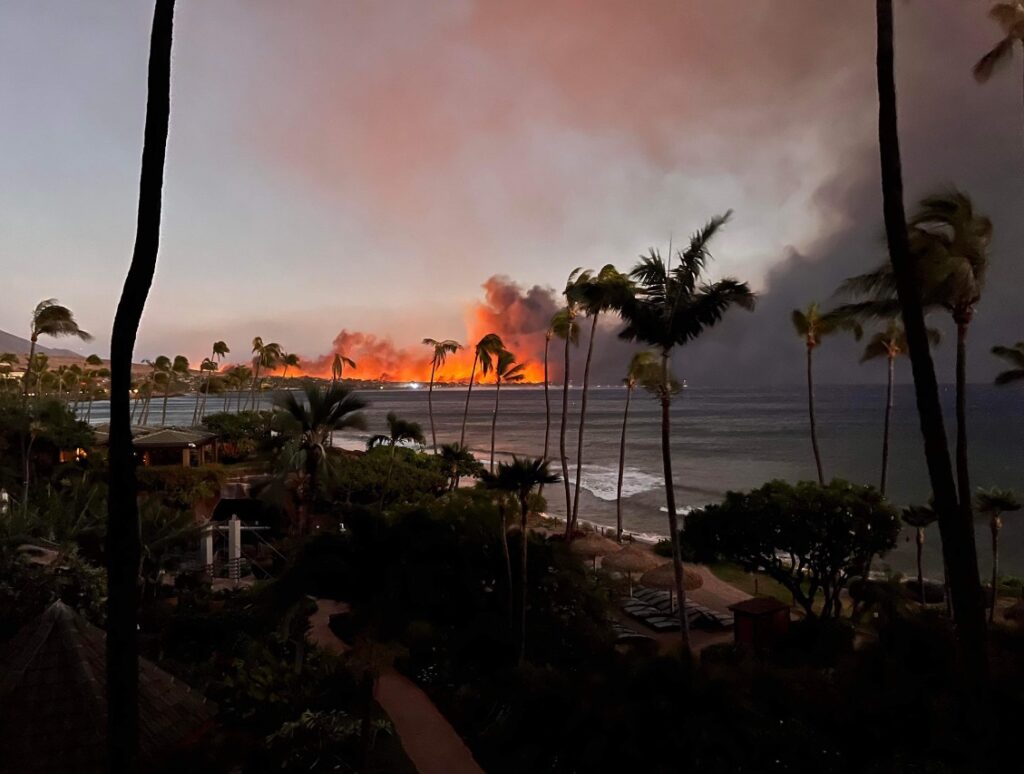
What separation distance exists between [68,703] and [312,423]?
21.2 feet

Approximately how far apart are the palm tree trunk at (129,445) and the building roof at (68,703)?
1.78 m

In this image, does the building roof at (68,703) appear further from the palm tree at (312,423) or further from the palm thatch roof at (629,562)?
the palm thatch roof at (629,562)

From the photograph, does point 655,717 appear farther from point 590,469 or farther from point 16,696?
point 590,469

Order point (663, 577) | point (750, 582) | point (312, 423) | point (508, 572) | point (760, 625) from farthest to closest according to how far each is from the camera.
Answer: point (750, 582) < point (663, 577) < point (760, 625) < point (312, 423) < point (508, 572)

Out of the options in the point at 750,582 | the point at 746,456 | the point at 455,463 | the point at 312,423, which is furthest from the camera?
the point at 746,456

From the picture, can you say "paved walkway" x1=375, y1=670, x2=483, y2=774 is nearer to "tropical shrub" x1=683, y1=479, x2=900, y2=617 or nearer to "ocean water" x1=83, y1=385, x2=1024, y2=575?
"tropical shrub" x1=683, y1=479, x2=900, y2=617

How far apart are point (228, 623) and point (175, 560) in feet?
22.2

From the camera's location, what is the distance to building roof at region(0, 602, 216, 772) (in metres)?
6.42

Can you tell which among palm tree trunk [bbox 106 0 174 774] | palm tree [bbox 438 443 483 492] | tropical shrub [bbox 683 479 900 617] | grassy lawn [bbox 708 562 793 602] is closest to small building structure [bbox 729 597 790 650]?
tropical shrub [bbox 683 479 900 617]

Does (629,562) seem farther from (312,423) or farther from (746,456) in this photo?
(746,456)

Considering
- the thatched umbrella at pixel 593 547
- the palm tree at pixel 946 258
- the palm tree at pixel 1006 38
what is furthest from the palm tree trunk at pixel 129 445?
the thatched umbrella at pixel 593 547

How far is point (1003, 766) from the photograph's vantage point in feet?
21.8

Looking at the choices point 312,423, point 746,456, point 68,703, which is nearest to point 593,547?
point 312,423

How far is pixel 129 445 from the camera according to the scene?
5547 millimetres
